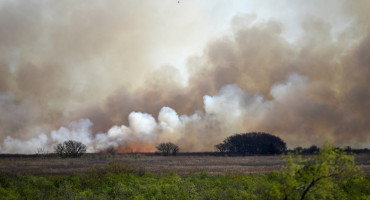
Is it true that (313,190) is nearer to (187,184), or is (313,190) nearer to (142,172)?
(187,184)

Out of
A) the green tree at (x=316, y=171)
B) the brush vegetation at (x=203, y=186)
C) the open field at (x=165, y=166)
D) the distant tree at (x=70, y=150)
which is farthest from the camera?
the distant tree at (x=70, y=150)

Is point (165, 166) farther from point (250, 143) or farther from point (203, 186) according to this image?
point (250, 143)

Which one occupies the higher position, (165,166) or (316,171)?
(316,171)

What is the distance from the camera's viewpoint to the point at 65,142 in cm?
8462

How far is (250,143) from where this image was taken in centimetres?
11206

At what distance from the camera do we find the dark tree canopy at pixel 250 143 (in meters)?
109

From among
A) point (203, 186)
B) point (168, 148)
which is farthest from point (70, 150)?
point (203, 186)

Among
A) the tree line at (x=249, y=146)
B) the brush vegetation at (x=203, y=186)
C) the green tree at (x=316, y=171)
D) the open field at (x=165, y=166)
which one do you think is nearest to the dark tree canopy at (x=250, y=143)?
the tree line at (x=249, y=146)

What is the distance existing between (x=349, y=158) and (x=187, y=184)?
627 inches

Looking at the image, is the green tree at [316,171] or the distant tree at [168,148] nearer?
the green tree at [316,171]

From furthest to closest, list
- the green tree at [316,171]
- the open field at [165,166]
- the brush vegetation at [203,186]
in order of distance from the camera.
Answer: the open field at [165,166], the brush vegetation at [203,186], the green tree at [316,171]

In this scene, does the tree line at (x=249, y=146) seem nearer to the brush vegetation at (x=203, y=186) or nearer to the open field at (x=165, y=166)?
the open field at (x=165, y=166)

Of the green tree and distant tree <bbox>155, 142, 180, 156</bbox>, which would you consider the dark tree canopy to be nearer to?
distant tree <bbox>155, 142, 180, 156</bbox>

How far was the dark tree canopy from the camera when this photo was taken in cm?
10906
